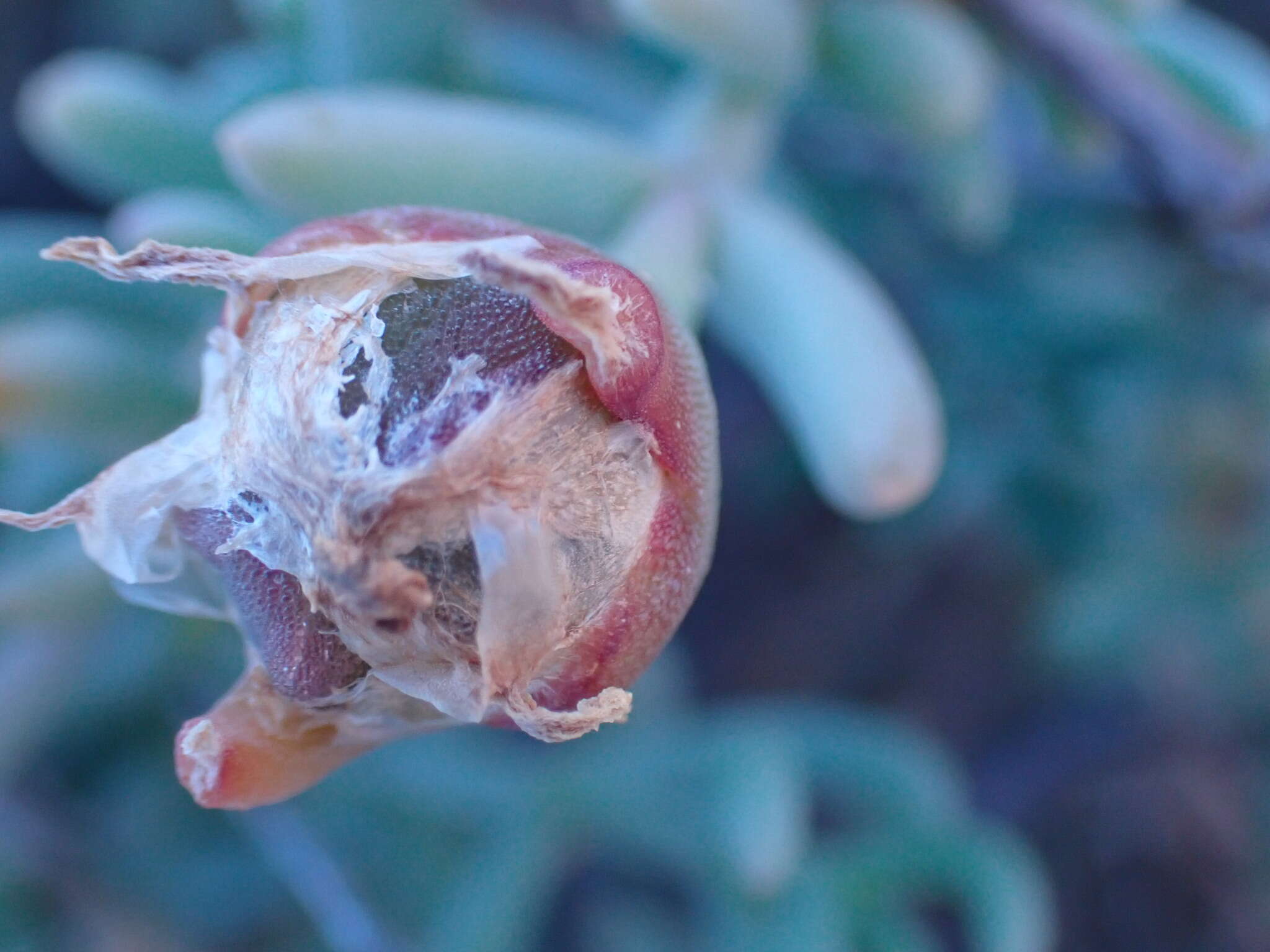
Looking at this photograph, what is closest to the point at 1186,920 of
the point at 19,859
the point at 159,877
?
the point at 159,877

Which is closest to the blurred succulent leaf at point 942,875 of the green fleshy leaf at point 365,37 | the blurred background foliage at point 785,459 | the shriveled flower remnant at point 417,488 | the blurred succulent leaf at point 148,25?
the blurred background foliage at point 785,459

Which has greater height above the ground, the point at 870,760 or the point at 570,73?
the point at 570,73

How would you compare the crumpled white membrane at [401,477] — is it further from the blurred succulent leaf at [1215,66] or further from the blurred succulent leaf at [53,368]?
the blurred succulent leaf at [1215,66]

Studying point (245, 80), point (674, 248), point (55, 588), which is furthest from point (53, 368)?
point (674, 248)

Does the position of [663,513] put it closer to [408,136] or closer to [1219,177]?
[408,136]

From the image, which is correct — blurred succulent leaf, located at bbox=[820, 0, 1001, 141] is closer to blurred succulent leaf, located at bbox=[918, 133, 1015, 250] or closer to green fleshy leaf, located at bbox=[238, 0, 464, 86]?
blurred succulent leaf, located at bbox=[918, 133, 1015, 250]

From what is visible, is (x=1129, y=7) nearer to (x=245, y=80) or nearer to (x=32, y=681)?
(x=245, y=80)
